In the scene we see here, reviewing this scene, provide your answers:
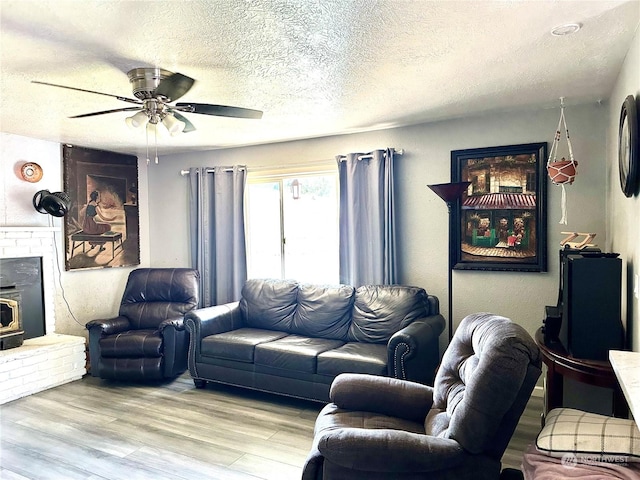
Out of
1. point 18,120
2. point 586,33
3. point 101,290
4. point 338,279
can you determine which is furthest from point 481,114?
point 101,290

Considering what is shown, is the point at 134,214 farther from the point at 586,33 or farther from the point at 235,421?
the point at 586,33

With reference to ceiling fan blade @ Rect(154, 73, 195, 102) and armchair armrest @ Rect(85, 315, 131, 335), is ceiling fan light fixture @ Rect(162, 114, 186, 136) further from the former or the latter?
armchair armrest @ Rect(85, 315, 131, 335)

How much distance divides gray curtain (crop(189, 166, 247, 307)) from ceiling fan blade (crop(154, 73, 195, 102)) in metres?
2.14

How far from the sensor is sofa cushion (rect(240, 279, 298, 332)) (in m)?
4.30

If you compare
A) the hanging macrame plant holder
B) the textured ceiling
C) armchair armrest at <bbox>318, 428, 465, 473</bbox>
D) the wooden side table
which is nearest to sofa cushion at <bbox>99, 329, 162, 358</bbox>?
the textured ceiling

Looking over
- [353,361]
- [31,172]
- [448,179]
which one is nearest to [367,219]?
[448,179]

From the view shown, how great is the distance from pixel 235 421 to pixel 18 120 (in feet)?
10.0

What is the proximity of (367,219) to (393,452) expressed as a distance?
278 cm

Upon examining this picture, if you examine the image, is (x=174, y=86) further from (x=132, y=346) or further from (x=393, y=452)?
(x=132, y=346)

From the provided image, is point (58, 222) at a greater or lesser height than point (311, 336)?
greater

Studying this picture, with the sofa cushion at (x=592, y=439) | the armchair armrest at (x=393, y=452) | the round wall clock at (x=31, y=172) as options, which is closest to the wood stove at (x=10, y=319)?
the round wall clock at (x=31, y=172)

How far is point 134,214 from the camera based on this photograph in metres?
5.46

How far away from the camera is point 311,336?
4098 mm

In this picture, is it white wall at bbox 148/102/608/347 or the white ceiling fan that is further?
white wall at bbox 148/102/608/347
